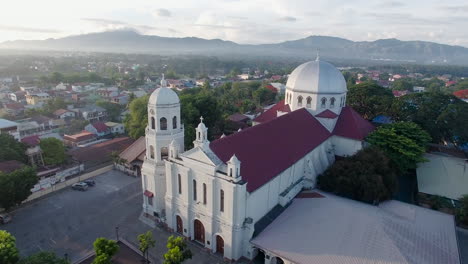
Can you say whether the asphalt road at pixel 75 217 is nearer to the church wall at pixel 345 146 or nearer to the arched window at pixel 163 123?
the arched window at pixel 163 123

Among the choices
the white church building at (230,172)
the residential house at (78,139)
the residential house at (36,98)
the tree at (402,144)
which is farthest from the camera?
the residential house at (36,98)

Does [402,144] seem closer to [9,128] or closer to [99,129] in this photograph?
[99,129]

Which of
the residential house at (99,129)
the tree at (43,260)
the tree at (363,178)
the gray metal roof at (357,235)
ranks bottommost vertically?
the residential house at (99,129)

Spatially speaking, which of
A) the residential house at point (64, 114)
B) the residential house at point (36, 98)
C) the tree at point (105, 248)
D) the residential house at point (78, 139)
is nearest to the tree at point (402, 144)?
the tree at point (105, 248)

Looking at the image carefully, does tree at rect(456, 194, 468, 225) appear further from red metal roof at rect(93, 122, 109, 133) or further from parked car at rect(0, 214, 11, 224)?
red metal roof at rect(93, 122, 109, 133)

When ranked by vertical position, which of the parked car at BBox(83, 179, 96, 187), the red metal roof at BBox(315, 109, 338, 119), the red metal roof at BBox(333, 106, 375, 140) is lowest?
the parked car at BBox(83, 179, 96, 187)

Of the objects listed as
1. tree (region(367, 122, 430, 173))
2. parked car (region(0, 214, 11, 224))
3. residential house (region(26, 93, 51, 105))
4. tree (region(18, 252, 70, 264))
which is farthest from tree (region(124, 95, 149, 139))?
residential house (region(26, 93, 51, 105))

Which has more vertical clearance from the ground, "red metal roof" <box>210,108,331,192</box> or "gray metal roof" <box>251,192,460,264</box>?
"red metal roof" <box>210,108,331,192</box>
